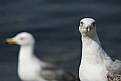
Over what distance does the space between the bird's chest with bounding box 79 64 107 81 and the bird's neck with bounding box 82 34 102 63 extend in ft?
0.35

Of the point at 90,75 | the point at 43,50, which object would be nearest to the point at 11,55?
the point at 43,50

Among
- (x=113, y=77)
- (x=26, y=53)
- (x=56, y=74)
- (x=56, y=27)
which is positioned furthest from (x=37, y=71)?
(x=113, y=77)

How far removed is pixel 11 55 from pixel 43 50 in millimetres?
867

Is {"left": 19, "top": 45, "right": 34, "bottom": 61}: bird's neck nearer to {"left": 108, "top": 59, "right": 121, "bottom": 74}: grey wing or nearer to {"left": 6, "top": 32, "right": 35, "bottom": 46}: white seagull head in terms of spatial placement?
{"left": 6, "top": 32, "right": 35, "bottom": 46}: white seagull head

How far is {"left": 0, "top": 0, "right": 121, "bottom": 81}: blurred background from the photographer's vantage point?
16.0m

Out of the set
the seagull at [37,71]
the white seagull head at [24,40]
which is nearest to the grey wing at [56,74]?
the seagull at [37,71]

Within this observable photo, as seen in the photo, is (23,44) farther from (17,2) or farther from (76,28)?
(17,2)

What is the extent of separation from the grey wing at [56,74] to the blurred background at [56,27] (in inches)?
49.2

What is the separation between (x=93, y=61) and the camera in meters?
7.62

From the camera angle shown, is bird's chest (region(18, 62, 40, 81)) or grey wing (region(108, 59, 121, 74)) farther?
bird's chest (region(18, 62, 40, 81))

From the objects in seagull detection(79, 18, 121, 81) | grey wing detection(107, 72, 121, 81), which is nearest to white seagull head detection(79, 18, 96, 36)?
seagull detection(79, 18, 121, 81)

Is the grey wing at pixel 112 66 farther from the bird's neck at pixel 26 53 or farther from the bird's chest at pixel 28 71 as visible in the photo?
the bird's neck at pixel 26 53

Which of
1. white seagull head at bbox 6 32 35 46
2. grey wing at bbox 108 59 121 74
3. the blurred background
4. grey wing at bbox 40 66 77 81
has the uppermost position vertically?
grey wing at bbox 108 59 121 74

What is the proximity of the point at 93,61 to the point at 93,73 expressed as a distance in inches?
8.6
